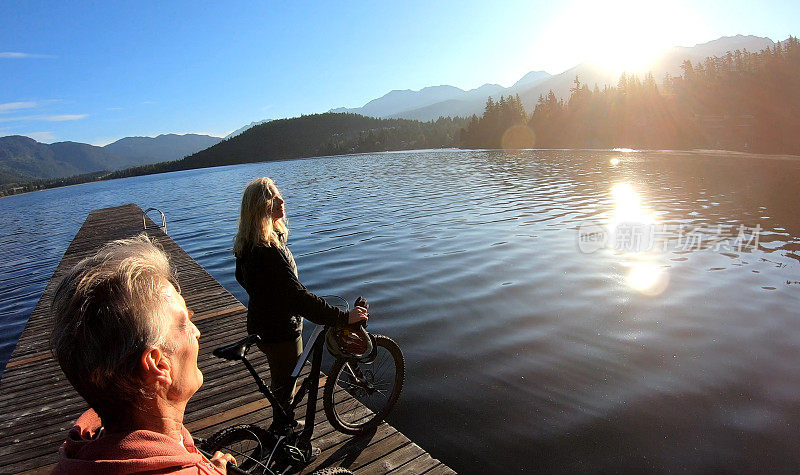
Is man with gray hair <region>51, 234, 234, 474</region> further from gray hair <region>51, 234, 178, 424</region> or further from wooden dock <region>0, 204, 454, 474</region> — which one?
wooden dock <region>0, 204, 454, 474</region>

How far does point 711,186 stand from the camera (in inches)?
1277

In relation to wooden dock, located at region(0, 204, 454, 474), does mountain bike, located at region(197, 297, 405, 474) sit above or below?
above

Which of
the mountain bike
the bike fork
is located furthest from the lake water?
the bike fork

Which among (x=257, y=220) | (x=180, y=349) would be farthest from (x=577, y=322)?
(x=180, y=349)

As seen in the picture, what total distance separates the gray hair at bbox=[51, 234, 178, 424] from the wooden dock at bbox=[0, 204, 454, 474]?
307 centimetres

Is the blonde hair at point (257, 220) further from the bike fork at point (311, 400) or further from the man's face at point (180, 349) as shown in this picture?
the man's face at point (180, 349)

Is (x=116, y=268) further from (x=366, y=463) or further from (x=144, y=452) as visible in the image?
(x=366, y=463)

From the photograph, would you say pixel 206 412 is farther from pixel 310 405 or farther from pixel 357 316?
pixel 357 316

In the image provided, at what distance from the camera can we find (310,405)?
460cm

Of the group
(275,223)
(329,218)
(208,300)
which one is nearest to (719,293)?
(275,223)

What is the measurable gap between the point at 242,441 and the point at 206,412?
1802 mm

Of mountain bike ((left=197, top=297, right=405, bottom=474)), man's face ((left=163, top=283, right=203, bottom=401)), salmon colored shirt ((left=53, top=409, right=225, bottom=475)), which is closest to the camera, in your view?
salmon colored shirt ((left=53, top=409, right=225, bottom=475))

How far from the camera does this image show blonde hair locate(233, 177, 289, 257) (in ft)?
13.5

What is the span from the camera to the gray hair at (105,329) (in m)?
1.50
